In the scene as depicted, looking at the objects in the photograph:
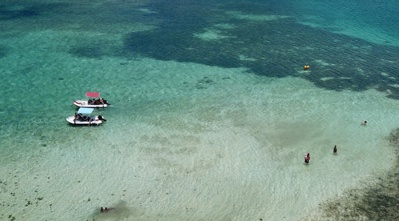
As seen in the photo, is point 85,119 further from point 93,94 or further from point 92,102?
point 93,94

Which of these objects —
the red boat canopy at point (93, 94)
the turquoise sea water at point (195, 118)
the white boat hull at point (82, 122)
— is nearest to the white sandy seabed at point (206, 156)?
the turquoise sea water at point (195, 118)

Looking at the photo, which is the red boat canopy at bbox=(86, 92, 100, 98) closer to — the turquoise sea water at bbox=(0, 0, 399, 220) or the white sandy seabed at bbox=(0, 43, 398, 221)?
the turquoise sea water at bbox=(0, 0, 399, 220)

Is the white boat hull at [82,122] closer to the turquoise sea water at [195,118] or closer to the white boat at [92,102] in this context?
the turquoise sea water at [195,118]

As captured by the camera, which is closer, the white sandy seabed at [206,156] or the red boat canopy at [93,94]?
the white sandy seabed at [206,156]

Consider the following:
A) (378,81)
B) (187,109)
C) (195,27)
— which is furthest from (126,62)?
(378,81)

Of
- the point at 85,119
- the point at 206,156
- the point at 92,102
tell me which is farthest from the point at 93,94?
the point at 206,156

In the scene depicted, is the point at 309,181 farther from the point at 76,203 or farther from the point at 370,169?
the point at 76,203

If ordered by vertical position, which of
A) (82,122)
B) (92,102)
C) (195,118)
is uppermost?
(92,102)

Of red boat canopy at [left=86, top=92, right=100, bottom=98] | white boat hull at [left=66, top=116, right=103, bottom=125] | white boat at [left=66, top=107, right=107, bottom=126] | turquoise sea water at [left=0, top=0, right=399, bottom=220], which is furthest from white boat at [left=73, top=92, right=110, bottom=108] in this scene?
white boat hull at [left=66, top=116, right=103, bottom=125]
